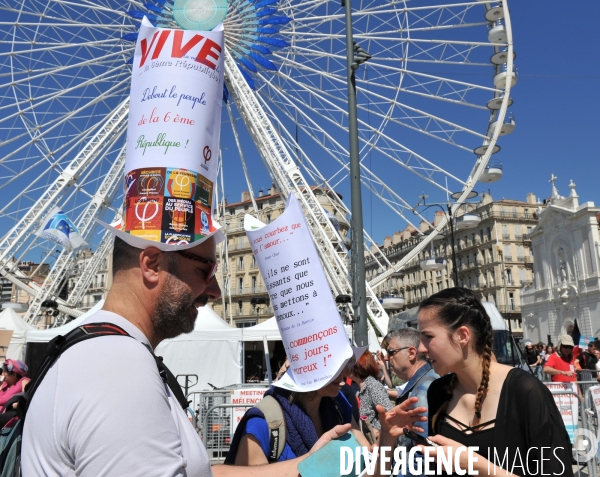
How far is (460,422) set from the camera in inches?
94.4

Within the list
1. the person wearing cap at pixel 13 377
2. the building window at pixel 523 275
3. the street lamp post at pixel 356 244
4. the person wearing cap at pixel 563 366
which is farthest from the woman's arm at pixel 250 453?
the building window at pixel 523 275

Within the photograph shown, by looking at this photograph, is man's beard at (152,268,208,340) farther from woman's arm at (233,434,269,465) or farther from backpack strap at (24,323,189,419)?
woman's arm at (233,434,269,465)

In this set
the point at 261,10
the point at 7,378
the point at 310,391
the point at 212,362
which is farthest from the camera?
the point at 261,10

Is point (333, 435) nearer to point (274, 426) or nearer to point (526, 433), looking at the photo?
point (274, 426)

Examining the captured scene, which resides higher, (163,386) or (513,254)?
(513,254)

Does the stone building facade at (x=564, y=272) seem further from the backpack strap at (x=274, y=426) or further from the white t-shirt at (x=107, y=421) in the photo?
the white t-shirt at (x=107, y=421)

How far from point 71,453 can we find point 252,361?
28459 millimetres

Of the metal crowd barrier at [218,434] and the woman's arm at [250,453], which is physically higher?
the woman's arm at [250,453]

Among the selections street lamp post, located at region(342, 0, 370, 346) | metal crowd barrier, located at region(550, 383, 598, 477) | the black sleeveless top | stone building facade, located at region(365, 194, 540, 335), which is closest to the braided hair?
the black sleeveless top

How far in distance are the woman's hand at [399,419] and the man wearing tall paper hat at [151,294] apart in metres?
0.18

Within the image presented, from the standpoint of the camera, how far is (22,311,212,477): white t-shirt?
1.08 m

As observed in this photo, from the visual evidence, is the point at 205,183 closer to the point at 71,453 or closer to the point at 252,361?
the point at 71,453

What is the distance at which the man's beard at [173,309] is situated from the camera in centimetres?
155

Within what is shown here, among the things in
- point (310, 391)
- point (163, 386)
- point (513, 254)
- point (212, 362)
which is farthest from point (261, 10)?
point (513, 254)
